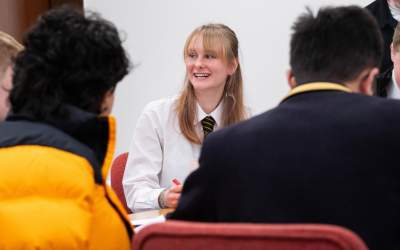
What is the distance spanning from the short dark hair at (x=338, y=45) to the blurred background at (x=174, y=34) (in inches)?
92.7

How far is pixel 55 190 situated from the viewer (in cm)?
79

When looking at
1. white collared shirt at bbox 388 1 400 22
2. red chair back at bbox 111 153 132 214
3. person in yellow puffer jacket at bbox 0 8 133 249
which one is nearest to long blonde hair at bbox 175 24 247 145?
red chair back at bbox 111 153 132 214

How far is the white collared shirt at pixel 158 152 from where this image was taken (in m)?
1.92

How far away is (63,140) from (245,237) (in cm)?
49

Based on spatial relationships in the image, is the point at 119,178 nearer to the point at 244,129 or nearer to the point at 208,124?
the point at 208,124

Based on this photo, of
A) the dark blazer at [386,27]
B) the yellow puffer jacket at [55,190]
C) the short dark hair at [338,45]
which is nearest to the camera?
the yellow puffer jacket at [55,190]

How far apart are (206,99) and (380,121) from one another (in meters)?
1.40

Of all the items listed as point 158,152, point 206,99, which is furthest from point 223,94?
point 158,152

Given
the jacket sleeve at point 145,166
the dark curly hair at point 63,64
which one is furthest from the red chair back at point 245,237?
the jacket sleeve at point 145,166

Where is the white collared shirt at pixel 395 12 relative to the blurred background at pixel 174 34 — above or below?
above

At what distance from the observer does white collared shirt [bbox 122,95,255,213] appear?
75.7 inches

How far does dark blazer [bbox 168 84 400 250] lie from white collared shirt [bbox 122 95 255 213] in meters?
1.11

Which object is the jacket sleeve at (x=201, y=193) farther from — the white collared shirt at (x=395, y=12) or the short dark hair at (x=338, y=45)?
the white collared shirt at (x=395, y=12)

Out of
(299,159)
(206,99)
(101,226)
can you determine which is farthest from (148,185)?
(299,159)
